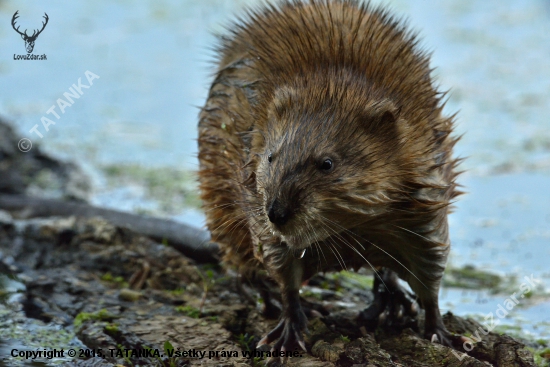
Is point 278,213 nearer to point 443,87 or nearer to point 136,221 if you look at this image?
point 136,221

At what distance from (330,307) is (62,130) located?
18.5 ft

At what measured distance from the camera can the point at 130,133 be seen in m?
9.45

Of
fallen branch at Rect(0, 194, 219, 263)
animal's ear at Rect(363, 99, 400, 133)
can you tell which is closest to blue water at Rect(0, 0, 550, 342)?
fallen branch at Rect(0, 194, 219, 263)

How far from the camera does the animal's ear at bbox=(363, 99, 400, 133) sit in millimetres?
3830

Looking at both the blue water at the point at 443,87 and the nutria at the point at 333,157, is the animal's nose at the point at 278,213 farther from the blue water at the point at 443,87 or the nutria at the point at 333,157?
the blue water at the point at 443,87

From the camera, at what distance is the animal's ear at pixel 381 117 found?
3.83m

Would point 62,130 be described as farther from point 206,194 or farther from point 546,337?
point 546,337

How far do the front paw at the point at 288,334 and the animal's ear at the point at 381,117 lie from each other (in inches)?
46.1

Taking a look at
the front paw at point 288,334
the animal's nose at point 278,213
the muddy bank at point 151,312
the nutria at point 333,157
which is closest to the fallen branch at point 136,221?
the muddy bank at point 151,312

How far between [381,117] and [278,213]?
2.58 feet

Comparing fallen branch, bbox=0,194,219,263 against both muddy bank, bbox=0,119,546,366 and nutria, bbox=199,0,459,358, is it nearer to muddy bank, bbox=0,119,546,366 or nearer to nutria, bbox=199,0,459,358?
muddy bank, bbox=0,119,546,366

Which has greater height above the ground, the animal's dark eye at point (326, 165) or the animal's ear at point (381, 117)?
the animal's ear at point (381, 117)

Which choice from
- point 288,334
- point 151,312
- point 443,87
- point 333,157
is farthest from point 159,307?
point 443,87

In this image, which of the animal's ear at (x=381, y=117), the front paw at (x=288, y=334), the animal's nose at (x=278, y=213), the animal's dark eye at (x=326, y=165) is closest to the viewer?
the animal's nose at (x=278, y=213)
